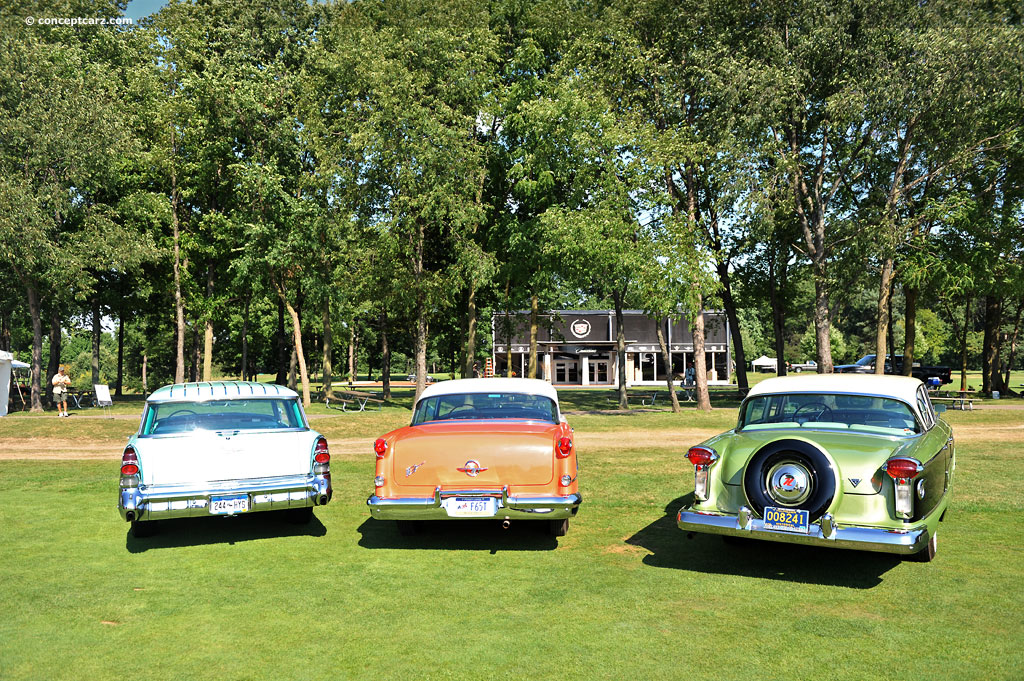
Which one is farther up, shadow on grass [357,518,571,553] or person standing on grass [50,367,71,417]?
person standing on grass [50,367,71,417]

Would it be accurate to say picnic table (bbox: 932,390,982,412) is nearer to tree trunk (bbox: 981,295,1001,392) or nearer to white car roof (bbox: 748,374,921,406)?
tree trunk (bbox: 981,295,1001,392)

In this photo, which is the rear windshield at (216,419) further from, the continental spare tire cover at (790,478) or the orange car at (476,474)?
the continental spare tire cover at (790,478)

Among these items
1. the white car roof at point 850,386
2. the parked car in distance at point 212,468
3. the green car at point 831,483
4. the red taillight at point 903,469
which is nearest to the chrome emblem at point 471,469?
the parked car in distance at point 212,468

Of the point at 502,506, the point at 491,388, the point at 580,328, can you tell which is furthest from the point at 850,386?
the point at 580,328

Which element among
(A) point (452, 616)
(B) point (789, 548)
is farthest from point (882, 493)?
(A) point (452, 616)

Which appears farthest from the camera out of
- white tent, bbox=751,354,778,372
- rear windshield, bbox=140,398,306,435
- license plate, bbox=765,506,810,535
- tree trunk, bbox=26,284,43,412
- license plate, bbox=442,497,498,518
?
white tent, bbox=751,354,778,372

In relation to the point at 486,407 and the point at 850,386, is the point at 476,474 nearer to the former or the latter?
the point at 486,407

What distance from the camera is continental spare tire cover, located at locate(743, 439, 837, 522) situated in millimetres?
Result: 6863

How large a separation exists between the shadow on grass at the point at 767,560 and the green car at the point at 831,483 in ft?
1.87

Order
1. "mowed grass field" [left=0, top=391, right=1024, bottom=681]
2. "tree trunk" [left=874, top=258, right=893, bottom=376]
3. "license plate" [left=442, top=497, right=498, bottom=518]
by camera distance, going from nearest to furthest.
A: 1. "mowed grass field" [left=0, top=391, right=1024, bottom=681]
2. "license plate" [left=442, top=497, right=498, bottom=518]
3. "tree trunk" [left=874, top=258, right=893, bottom=376]

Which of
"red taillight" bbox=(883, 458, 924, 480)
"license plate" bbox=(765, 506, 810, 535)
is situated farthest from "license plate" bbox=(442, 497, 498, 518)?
"red taillight" bbox=(883, 458, 924, 480)

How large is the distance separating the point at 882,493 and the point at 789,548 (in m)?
1.94

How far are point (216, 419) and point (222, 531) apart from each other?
138 cm

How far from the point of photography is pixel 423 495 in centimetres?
814
